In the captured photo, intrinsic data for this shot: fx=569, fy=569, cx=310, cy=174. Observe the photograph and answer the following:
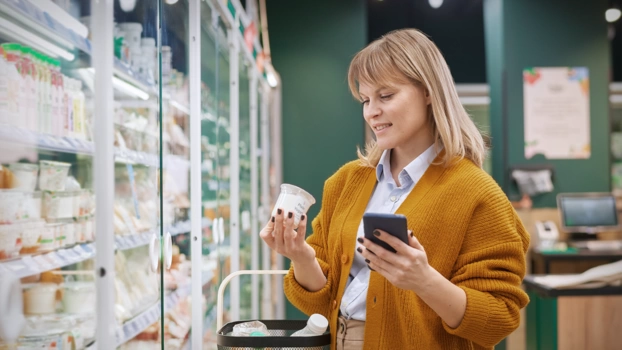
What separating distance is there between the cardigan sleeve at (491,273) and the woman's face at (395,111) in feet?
0.89

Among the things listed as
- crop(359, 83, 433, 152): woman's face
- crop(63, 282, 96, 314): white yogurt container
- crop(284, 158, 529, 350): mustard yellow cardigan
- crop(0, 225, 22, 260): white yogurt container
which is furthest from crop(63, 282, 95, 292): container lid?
crop(359, 83, 433, 152): woman's face

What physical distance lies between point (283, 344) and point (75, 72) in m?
1.14

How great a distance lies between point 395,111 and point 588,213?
16.5 feet

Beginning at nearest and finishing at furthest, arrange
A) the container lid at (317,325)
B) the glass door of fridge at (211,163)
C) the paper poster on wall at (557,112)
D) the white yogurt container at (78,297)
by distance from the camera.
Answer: the container lid at (317,325)
the white yogurt container at (78,297)
the glass door of fridge at (211,163)
the paper poster on wall at (557,112)

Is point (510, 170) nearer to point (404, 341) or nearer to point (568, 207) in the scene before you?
point (568, 207)

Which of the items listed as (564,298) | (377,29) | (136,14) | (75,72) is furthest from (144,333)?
(377,29)

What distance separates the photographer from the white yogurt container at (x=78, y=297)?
1844 millimetres

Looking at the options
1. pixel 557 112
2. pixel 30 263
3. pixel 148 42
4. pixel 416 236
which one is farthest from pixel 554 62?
pixel 30 263

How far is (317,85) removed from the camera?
22.9 feet

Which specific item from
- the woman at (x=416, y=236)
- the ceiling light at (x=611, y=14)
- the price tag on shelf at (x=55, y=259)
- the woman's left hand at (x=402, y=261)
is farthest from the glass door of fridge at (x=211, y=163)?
the ceiling light at (x=611, y=14)

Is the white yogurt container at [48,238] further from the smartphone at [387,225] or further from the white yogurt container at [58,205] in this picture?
the smartphone at [387,225]

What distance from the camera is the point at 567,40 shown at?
6.31 meters

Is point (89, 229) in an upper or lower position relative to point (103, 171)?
lower

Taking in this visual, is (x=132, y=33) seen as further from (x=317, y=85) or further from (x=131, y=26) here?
(x=317, y=85)
